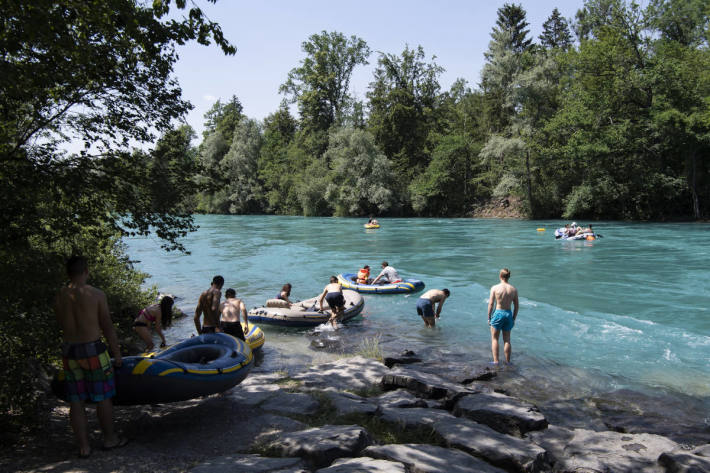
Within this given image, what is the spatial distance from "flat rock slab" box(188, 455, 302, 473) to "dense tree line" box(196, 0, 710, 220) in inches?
514

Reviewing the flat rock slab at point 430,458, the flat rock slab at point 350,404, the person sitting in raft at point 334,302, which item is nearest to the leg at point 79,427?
the flat rock slab at point 430,458

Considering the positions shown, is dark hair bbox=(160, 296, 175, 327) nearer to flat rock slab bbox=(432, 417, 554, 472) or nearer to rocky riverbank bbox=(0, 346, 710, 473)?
rocky riverbank bbox=(0, 346, 710, 473)

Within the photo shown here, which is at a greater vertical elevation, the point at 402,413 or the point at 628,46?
the point at 628,46

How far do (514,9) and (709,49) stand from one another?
71.2ft

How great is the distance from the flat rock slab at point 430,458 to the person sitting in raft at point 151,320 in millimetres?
5862

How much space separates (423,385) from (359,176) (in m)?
45.7

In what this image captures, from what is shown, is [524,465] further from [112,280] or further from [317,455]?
[112,280]

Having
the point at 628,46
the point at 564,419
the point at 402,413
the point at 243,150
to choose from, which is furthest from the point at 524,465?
the point at 243,150

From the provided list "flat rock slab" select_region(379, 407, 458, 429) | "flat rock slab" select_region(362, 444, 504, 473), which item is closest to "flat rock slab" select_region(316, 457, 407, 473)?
"flat rock slab" select_region(362, 444, 504, 473)

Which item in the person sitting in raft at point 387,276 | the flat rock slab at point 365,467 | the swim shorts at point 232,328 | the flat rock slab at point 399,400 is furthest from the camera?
the person sitting in raft at point 387,276

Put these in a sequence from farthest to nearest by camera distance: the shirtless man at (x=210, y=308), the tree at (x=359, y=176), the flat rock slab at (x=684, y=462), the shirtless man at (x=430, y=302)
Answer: the tree at (x=359, y=176) → the shirtless man at (x=430, y=302) → the shirtless man at (x=210, y=308) → the flat rock slab at (x=684, y=462)

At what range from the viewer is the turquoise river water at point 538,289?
8.88 meters

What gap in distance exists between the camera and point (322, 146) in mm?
62312

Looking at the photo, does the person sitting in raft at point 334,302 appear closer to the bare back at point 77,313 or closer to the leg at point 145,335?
the leg at point 145,335
